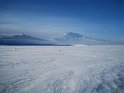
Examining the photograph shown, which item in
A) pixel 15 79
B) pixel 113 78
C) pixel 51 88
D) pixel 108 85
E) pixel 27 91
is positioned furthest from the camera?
pixel 113 78

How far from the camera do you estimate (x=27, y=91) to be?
3900 mm

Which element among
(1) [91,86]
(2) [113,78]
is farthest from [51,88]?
(2) [113,78]

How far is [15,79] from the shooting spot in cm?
491

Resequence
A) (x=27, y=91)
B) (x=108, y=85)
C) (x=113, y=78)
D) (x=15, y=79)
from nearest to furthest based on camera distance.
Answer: (x=27, y=91), (x=108, y=85), (x=15, y=79), (x=113, y=78)

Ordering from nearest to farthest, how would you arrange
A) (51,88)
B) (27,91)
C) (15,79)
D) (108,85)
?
(27,91)
(51,88)
(108,85)
(15,79)

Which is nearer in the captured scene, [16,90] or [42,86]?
[16,90]

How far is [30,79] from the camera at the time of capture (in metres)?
4.94

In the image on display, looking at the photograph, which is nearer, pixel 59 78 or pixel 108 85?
pixel 108 85

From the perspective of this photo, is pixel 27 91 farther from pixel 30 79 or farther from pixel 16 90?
pixel 30 79

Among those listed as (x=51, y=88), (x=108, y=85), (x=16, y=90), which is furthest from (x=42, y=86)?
(x=108, y=85)

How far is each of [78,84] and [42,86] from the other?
1.16m

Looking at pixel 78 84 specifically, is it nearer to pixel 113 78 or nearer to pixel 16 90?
pixel 113 78

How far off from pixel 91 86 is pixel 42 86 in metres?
1.53

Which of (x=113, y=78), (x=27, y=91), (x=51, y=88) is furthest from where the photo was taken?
(x=113, y=78)
